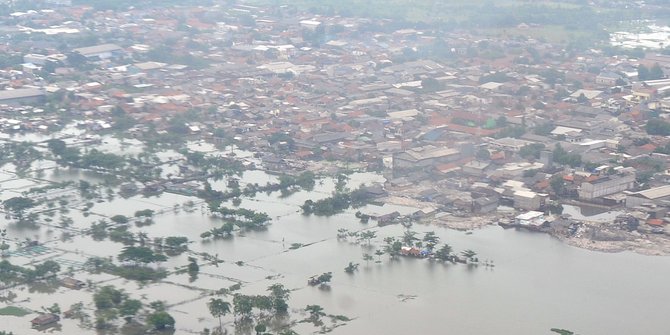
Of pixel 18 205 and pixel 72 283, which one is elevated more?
pixel 72 283

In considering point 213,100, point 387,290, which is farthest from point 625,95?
point 387,290

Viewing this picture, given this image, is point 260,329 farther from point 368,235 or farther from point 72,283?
point 368,235

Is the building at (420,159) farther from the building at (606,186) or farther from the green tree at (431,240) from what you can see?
the green tree at (431,240)

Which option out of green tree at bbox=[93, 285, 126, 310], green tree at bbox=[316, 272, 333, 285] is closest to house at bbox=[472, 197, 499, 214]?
green tree at bbox=[316, 272, 333, 285]

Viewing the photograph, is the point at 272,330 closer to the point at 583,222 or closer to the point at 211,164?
the point at 583,222

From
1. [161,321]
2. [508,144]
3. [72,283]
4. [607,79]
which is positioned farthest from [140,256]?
[607,79]

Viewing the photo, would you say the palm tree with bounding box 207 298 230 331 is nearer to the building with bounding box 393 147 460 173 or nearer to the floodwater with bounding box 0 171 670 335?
the floodwater with bounding box 0 171 670 335

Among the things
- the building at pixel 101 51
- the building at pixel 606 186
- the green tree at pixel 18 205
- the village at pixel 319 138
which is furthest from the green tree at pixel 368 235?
the building at pixel 101 51
